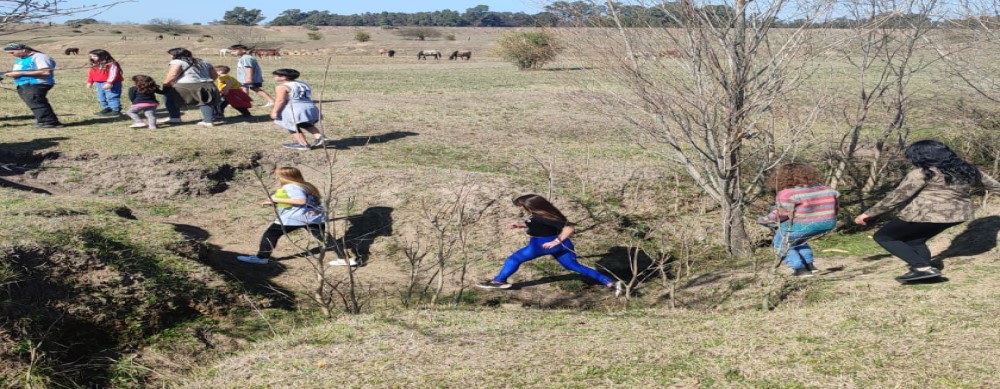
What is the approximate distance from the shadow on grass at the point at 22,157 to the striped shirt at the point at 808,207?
7852 millimetres

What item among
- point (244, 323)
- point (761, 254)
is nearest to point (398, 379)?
point (244, 323)

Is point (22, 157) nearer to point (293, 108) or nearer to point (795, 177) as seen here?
point (293, 108)

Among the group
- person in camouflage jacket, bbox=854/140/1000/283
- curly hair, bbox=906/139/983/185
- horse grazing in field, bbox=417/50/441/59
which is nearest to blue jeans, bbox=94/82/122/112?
person in camouflage jacket, bbox=854/140/1000/283

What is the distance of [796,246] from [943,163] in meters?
1.33

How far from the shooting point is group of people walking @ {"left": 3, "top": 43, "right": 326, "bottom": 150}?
11.1 m

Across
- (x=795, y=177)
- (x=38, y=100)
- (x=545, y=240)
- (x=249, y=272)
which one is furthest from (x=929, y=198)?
(x=38, y=100)

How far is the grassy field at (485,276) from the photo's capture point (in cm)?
455

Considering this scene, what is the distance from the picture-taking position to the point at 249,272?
7496mm

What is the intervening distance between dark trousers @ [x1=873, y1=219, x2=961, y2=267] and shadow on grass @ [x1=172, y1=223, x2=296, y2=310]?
4.78 meters

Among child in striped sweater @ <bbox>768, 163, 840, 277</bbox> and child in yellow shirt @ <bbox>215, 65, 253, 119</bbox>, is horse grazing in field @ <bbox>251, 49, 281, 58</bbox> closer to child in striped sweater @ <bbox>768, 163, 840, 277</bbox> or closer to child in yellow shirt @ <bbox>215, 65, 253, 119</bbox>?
child in yellow shirt @ <bbox>215, 65, 253, 119</bbox>

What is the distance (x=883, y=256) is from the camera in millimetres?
7812

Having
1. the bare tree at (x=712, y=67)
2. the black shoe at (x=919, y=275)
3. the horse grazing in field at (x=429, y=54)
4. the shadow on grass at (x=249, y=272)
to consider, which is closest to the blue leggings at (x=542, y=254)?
the bare tree at (x=712, y=67)

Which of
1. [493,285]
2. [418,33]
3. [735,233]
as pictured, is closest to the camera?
[493,285]

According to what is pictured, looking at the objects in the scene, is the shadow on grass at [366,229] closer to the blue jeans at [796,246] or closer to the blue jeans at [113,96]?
the blue jeans at [796,246]
